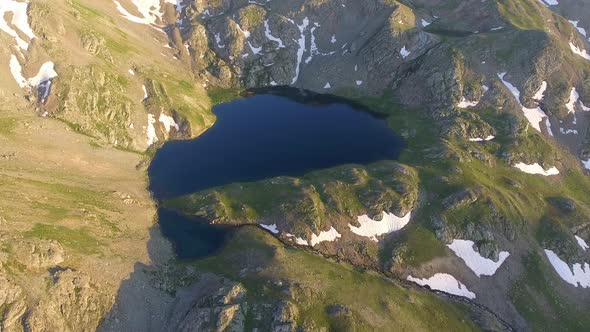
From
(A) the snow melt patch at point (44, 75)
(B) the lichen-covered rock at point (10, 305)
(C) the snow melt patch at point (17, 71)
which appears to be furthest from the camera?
(A) the snow melt patch at point (44, 75)

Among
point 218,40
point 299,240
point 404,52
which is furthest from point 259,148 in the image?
point 404,52

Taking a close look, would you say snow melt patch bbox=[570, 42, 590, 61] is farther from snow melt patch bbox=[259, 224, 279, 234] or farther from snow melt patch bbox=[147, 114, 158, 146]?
snow melt patch bbox=[147, 114, 158, 146]

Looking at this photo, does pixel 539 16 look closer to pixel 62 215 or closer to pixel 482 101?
pixel 482 101

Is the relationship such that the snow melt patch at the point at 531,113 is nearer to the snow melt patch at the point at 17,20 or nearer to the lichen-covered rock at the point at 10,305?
the lichen-covered rock at the point at 10,305

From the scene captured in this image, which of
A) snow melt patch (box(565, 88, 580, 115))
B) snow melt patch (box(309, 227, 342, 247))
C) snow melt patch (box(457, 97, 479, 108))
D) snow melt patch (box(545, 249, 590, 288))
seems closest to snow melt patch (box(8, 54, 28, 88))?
snow melt patch (box(309, 227, 342, 247))

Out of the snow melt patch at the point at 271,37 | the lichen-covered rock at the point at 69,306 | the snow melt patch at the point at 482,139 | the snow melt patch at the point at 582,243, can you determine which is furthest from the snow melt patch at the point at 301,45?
the lichen-covered rock at the point at 69,306

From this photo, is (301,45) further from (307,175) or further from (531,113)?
(531,113)
